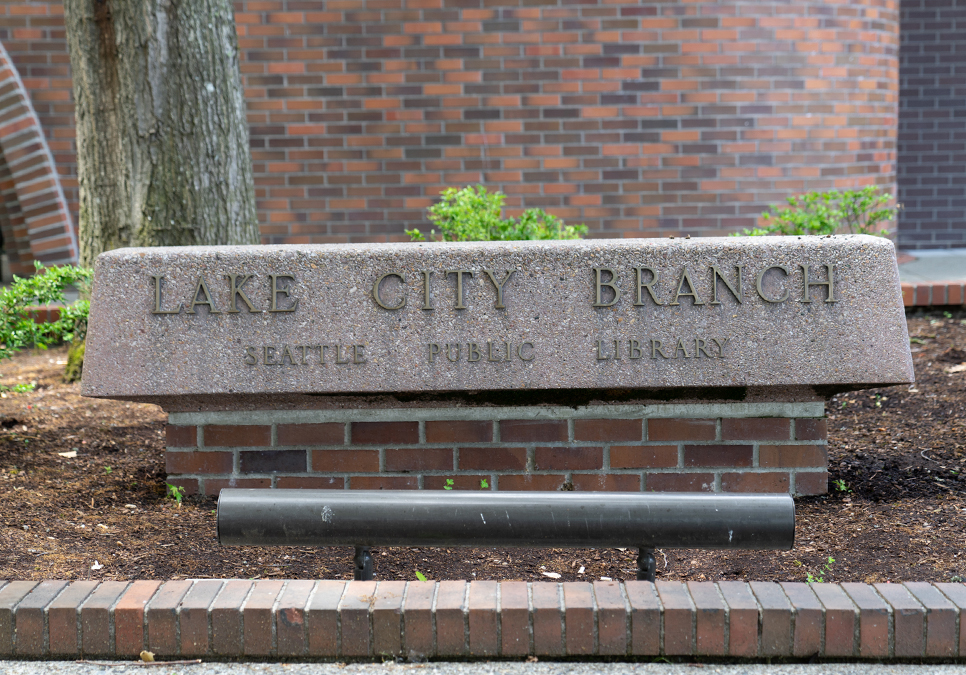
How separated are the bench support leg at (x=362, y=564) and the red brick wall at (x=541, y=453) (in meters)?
0.69

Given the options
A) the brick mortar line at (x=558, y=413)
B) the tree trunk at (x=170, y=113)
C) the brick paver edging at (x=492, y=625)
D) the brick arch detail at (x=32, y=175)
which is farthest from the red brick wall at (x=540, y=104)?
the brick paver edging at (x=492, y=625)

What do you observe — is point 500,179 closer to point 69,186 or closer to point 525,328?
point 69,186

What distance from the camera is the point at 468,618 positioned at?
2.28m

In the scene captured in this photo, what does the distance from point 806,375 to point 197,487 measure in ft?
7.21

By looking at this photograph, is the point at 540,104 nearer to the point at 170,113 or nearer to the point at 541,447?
the point at 170,113

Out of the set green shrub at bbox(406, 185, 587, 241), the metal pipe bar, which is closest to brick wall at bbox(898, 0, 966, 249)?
green shrub at bbox(406, 185, 587, 241)

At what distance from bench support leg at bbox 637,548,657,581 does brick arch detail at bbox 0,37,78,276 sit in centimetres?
602

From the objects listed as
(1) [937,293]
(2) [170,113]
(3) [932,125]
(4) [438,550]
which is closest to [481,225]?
(2) [170,113]

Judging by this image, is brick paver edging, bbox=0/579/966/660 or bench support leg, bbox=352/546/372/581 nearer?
brick paver edging, bbox=0/579/966/660

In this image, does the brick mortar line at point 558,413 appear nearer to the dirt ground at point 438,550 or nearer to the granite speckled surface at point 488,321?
the granite speckled surface at point 488,321

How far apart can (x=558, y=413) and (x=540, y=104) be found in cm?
421

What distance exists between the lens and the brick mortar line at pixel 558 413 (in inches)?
124

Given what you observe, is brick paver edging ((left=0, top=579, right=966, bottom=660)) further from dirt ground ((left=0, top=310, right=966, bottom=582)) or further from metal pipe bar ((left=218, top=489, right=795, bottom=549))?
dirt ground ((left=0, top=310, right=966, bottom=582))

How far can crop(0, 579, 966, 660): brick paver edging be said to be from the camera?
2254 mm
